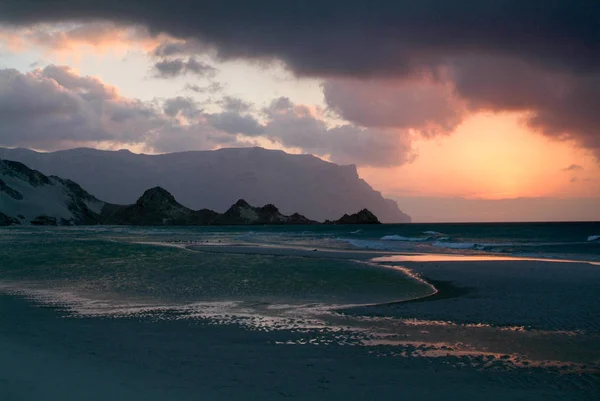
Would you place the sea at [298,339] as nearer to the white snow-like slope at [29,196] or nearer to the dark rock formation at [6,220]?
the dark rock formation at [6,220]

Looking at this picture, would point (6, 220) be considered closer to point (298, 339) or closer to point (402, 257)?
point (402, 257)

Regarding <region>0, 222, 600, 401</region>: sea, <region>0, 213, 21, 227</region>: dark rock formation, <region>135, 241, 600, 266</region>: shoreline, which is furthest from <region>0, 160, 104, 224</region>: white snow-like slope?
<region>0, 222, 600, 401</region>: sea

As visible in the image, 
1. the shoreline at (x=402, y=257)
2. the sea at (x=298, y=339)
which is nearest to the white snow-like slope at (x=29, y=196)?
the shoreline at (x=402, y=257)

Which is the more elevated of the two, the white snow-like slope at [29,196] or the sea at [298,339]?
the white snow-like slope at [29,196]

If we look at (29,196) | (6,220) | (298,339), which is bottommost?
(6,220)

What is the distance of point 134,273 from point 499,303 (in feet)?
61.0

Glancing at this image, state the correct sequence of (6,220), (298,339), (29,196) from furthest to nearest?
(29,196) → (6,220) → (298,339)

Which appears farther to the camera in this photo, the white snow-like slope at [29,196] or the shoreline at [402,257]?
the white snow-like slope at [29,196]

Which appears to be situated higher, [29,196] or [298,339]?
[29,196]

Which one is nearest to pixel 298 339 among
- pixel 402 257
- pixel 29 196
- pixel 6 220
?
pixel 402 257

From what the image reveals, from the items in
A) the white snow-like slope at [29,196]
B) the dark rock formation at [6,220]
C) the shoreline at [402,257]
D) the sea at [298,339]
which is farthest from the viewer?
the white snow-like slope at [29,196]

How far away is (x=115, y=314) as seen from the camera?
1553 centimetres

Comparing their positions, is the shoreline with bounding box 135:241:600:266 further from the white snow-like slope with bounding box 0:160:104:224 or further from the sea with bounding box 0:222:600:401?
the white snow-like slope with bounding box 0:160:104:224

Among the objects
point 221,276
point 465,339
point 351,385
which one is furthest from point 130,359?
point 221,276
